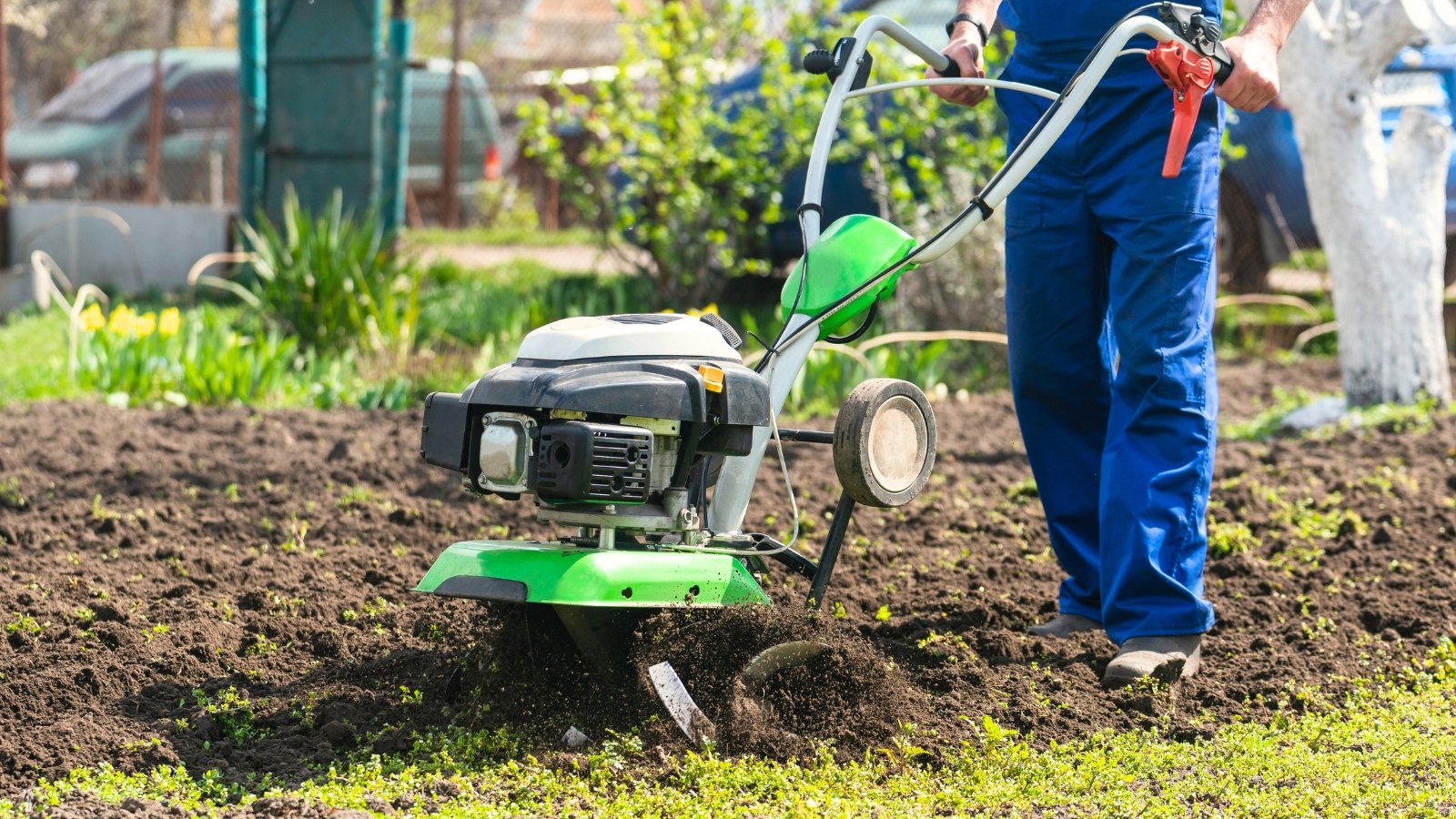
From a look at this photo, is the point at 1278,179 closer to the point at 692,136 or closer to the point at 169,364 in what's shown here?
the point at 692,136

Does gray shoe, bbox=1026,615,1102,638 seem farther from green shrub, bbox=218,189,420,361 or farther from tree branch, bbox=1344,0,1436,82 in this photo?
green shrub, bbox=218,189,420,361

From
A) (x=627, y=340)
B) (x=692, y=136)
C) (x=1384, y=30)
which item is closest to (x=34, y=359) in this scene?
(x=692, y=136)

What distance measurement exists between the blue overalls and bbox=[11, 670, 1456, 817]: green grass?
1.51 feet

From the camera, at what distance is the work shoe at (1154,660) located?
2895 mm

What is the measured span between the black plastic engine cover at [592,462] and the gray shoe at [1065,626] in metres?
1.24

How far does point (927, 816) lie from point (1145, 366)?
109cm

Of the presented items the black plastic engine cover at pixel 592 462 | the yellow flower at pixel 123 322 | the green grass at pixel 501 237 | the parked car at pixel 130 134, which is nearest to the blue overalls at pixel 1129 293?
the black plastic engine cover at pixel 592 462

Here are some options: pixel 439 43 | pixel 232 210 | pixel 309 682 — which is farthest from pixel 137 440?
pixel 439 43

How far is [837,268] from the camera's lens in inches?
107

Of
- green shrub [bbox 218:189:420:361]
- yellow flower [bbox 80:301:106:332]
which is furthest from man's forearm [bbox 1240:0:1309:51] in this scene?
yellow flower [bbox 80:301:106:332]

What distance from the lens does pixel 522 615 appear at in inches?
103

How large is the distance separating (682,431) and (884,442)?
0.41 m

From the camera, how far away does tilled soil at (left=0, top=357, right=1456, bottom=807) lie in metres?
2.60

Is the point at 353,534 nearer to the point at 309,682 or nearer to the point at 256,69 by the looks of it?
the point at 309,682
